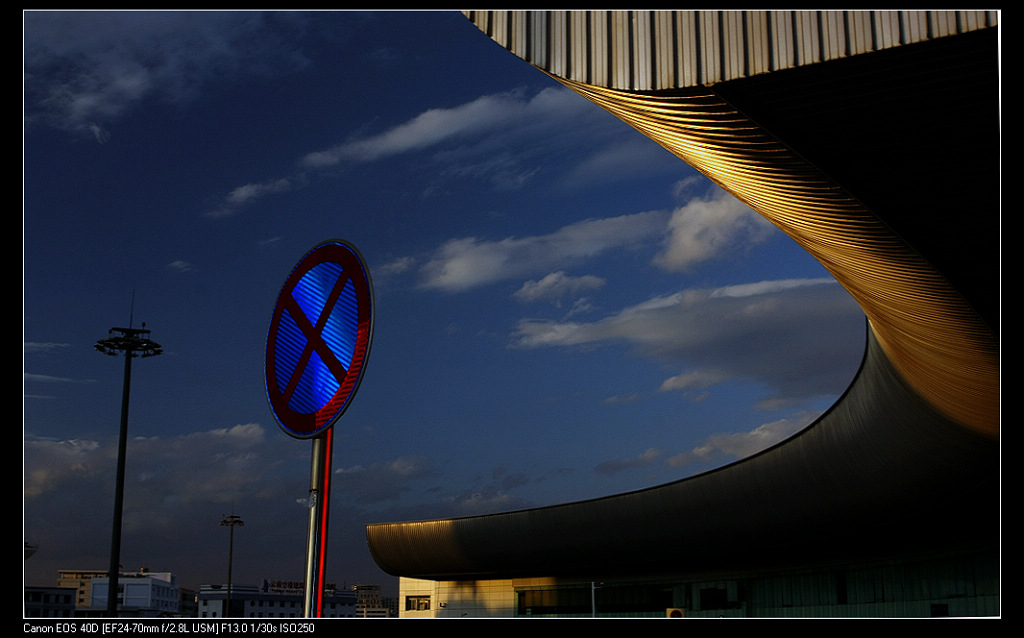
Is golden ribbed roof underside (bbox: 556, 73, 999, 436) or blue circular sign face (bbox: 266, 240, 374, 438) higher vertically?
golden ribbed roof underside (bbox: 556, 73, 999, 436)

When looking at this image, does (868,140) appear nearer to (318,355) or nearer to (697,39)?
(697,39)

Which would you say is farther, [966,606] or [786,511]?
[786,511]

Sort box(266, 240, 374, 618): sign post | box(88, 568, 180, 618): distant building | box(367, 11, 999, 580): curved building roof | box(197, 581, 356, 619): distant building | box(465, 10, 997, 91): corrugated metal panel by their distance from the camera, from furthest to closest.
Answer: box(88, 568, 180, 618): distant building
box(197, 581, 356, 619): distant building
box(266, 240, 374, 618): sign post
box(367, 11, 999, 580): curved building roof
box(465, 10, 997, 91): corrugated metal panel

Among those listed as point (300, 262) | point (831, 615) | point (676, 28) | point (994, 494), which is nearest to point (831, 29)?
point (676, 28)

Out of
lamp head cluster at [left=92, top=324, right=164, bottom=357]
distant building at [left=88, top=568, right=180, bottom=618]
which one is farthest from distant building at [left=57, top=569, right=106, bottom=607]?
lamp head cluster at [left=92, top=324, right=164, bottom=357]

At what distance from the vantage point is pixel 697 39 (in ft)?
16.9

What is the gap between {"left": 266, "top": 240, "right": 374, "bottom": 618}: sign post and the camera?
7293 millimetres

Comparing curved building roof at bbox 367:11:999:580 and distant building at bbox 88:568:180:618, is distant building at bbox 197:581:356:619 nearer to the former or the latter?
distant building at bbox 88:568:180:618

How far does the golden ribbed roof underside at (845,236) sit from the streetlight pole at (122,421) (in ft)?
62.7

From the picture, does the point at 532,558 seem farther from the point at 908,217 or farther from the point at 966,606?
the point at 908,217

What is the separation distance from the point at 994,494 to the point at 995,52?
51.2 feet

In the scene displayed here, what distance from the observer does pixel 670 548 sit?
33.2 metres

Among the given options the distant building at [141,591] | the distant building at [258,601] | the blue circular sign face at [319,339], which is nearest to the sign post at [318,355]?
the blue circular sign face at [319,339]

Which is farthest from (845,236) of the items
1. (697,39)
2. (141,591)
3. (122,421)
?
(141,591)
